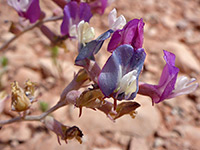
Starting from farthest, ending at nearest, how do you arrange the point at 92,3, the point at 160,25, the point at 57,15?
1. the point at 160,25
2. the point at 57,15
3. the point at 92,3

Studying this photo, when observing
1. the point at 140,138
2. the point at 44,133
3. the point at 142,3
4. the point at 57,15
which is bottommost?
the point at 140,138

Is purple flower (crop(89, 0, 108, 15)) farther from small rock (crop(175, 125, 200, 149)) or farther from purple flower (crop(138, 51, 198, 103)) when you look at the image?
small rock (crop(175, 125, 200, 149))

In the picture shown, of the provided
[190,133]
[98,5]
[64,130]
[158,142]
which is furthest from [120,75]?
[190,133]

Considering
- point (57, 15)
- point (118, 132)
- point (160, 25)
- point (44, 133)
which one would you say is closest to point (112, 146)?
point (118, 132)

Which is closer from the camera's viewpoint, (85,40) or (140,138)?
(85,40)

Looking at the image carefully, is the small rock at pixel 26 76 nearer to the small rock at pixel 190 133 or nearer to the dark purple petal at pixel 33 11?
the dark purple petal at pixel 33 11

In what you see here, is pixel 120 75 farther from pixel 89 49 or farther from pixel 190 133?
pixel 190 133

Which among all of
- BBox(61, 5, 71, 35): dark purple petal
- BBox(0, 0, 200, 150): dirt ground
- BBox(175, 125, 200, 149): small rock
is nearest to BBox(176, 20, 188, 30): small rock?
BBox(0, 0, 200, 150): dirt ground

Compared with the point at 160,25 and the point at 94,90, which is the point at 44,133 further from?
the point at 160,25
